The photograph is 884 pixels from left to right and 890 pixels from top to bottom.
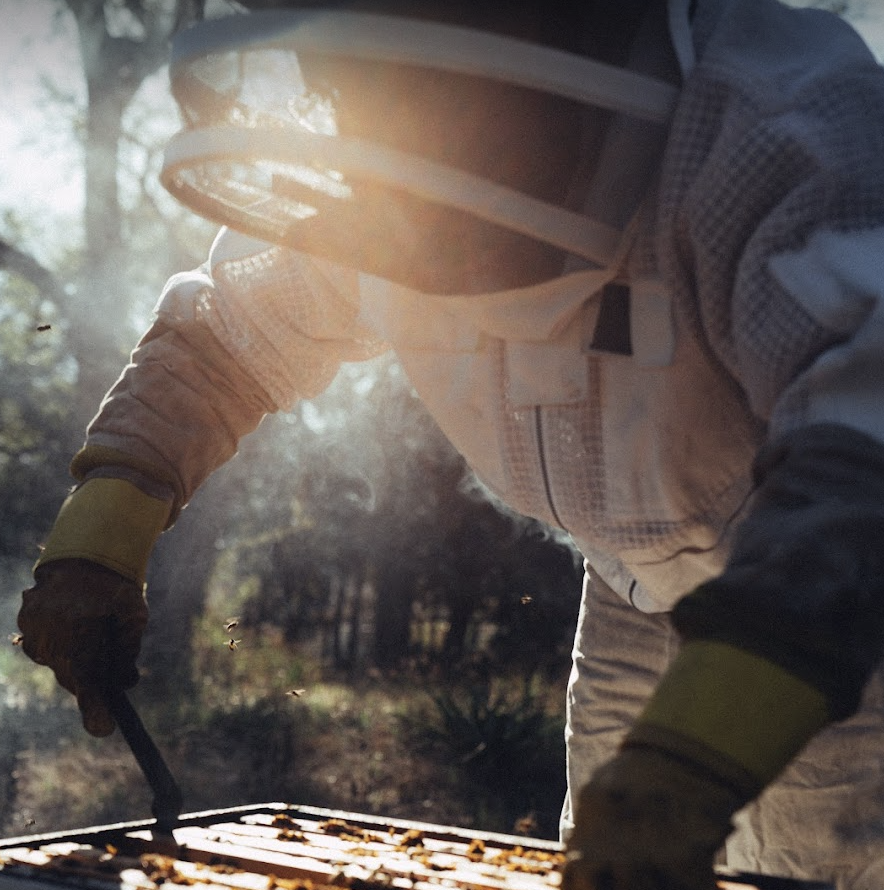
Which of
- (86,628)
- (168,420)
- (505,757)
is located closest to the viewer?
(86,628)

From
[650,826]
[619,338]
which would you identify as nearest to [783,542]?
[650,826]

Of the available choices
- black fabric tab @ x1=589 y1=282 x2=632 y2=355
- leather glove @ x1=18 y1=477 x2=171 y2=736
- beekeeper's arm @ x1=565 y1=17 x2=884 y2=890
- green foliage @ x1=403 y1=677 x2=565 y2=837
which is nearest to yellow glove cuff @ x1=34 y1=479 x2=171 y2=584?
leather glove @ x1=18 y1=477 x2=171 y2=736

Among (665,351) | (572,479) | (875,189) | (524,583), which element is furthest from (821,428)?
(524,583)

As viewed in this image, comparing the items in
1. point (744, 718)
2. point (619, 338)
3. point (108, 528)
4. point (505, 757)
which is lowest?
point (744, 718)

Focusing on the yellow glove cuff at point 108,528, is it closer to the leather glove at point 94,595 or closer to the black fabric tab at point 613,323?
the leather glove at point 94,595

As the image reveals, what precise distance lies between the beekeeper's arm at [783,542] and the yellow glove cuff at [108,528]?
137 centimetres

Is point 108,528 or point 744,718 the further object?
point 108,528

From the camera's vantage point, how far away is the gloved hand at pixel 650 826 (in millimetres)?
958

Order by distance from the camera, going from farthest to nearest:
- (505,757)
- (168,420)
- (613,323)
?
(505,757)
(168,420)
(613,323)

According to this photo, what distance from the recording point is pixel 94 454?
7.22ft

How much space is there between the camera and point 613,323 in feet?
5.37

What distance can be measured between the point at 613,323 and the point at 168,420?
1.09 meters

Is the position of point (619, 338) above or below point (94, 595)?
above

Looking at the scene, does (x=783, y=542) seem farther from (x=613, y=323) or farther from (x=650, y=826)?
(x=613, y=323)
